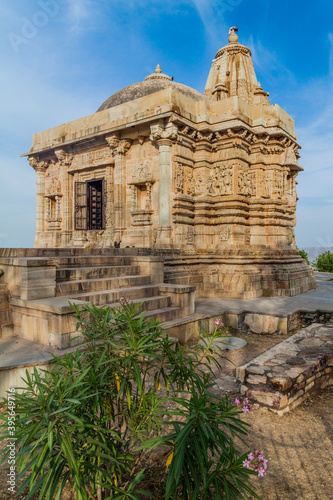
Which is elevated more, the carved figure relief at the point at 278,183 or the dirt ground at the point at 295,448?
the carved figure relief at the point at 278,183

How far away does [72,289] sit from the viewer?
5609 mm

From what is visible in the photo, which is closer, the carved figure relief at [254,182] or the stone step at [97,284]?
the stone step at [97,284]

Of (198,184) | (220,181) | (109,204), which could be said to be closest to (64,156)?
(109,204)

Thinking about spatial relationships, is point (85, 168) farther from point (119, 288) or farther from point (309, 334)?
point (309, 334)

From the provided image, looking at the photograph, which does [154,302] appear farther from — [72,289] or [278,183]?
[278,183]

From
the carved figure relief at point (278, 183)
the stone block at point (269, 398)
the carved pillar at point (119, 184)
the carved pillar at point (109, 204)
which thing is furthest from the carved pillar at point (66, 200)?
the stone block at point (269, 398)

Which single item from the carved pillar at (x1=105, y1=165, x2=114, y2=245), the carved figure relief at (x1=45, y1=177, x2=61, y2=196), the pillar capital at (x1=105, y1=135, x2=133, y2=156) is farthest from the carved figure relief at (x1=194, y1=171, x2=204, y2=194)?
the carved figure relief at (x1=45, y1=177, x2=61, y2=196)

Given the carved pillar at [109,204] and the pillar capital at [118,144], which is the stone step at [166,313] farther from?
the pillar capital at [118,144]

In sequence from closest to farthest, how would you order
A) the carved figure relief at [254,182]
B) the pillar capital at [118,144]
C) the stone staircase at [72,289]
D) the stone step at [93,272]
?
the stone staircase at [72,289]
the stone step at [93,272]
the pillar capital at [118,144]
the carved figure relief at [254,182]

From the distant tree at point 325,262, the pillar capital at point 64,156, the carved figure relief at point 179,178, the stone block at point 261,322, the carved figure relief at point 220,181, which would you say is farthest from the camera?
the distant tree at point 325,262

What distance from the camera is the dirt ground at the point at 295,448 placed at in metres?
2.57

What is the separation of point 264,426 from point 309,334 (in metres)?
3.12

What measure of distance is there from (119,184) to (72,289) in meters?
6.51

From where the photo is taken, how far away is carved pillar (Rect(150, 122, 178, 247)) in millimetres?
9852
